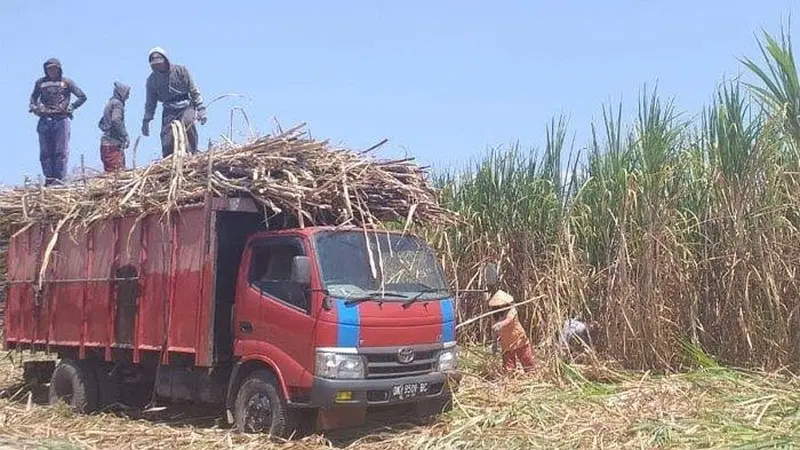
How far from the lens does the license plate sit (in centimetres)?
852

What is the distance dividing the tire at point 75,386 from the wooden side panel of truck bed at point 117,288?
0.78 feet

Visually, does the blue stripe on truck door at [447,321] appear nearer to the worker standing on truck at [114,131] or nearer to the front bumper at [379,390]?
the front bumper at [379,390]

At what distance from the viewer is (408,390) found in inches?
339

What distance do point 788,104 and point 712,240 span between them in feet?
5.80

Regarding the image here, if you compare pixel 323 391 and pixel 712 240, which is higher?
pixel 712 240

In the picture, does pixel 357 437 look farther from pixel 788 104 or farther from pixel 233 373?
pixel 788 104

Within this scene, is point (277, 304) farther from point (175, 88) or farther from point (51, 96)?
point (51, 96)

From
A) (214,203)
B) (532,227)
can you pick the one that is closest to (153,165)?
(214,203)

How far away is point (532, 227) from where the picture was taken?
12961 mm

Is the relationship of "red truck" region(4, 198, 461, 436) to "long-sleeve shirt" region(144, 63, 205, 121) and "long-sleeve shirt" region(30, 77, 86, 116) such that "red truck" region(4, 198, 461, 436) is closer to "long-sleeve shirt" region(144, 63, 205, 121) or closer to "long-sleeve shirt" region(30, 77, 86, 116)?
"long-sleeve shirt" region(144, 63, 205, 121)

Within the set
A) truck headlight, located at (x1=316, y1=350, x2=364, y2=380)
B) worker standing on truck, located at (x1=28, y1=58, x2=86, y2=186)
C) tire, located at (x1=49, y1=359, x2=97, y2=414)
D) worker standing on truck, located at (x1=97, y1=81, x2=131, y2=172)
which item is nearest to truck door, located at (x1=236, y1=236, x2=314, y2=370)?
truck headlight, located at (x1=316, y1=350, x2=364, y2=380)

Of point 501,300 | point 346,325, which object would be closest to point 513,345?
point 501,300

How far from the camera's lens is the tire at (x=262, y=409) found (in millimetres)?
8438

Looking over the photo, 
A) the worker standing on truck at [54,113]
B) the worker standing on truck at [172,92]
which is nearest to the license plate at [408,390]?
the worker standing on truck at [172,92]
